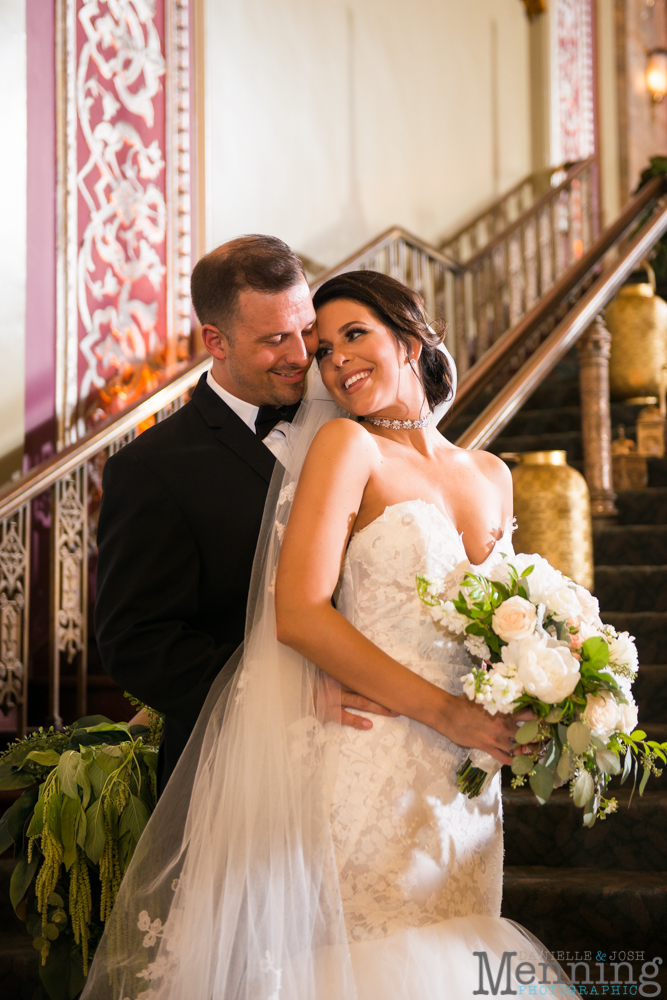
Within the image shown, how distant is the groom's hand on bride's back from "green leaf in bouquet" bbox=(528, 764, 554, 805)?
26 cm

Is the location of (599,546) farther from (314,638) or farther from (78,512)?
(314,638)

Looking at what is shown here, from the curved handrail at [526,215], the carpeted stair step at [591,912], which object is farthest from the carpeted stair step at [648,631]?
the curved handrail at [526,215]

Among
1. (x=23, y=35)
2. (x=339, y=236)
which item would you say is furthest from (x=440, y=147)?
(x=23, y=35)

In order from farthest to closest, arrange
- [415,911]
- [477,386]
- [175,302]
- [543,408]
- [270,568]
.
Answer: [543,408], [175,302], [477,386], [270,568], [415,911]

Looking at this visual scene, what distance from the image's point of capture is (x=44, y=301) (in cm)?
421

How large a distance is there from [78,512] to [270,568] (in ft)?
7.88

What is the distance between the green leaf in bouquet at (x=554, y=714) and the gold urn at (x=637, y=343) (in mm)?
4123

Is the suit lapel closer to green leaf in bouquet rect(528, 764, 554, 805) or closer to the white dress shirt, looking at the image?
the white dress shirt

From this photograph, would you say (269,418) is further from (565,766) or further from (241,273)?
(565,766)

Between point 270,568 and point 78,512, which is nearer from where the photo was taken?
point 270,568

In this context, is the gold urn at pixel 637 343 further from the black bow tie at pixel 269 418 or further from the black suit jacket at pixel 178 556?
the black suit jacket at pixel 178 556

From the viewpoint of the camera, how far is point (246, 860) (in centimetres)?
153

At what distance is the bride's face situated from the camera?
184 centimetres

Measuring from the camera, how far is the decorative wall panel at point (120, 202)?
4.34 meters
